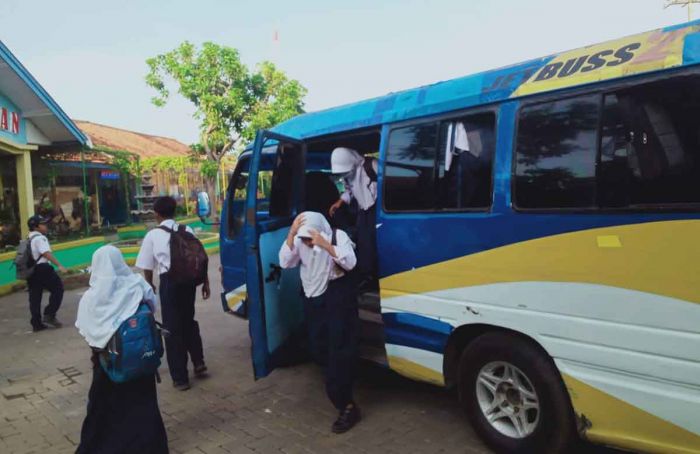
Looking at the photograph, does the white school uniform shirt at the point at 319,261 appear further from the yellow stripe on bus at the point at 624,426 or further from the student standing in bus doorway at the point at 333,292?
the yellow stripe on bus at the point at 624,426

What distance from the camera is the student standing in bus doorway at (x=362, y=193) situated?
15.0 ft

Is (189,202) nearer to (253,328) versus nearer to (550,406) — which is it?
(253,328)

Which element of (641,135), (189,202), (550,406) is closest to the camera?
(641,135)

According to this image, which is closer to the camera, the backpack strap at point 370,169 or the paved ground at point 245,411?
the paved ground at point 245,411

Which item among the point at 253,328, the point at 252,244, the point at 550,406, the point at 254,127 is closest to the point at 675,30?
the point at 550,406

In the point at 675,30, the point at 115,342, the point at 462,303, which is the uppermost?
the point at 675,30

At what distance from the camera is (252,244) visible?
160 inches

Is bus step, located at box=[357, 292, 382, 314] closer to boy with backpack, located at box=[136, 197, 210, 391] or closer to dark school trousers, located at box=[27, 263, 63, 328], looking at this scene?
boy with backpack, located at box=[136, 197, 210, 391]

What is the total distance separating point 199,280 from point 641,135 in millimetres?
3794

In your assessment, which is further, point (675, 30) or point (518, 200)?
point (518, 200)

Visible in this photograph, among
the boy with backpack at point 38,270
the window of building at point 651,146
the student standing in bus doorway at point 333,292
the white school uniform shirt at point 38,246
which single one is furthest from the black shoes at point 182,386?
the window of building at point 651,146

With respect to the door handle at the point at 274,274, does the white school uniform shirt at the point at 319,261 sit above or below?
above

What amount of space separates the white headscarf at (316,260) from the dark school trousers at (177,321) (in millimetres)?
1468

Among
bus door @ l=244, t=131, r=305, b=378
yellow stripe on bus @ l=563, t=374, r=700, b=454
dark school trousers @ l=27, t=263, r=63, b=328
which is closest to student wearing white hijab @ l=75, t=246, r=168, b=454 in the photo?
bus door @ l=244, t=131, r=305, b=378
